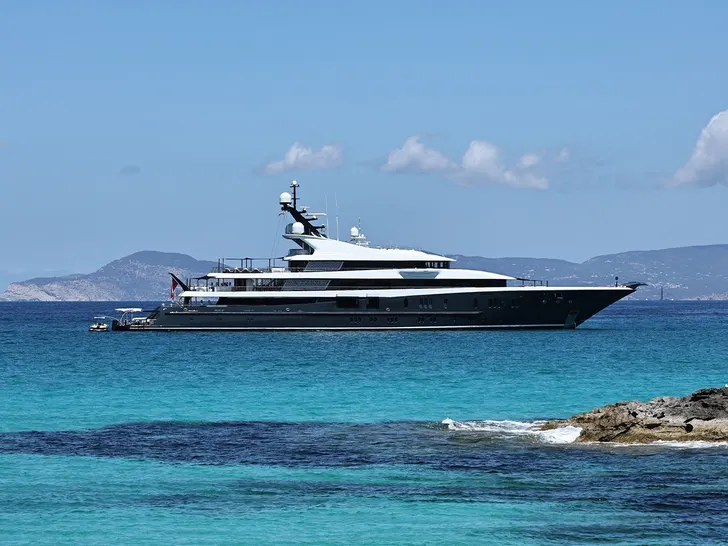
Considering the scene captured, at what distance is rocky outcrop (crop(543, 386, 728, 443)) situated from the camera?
23516mm

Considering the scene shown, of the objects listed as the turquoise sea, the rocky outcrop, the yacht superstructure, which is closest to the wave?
the turquoise sea

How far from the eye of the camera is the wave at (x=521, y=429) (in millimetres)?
24377

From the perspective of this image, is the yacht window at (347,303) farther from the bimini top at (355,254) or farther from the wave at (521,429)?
the wave at (521,429)

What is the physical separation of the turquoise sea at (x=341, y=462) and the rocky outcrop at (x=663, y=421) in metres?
0.70

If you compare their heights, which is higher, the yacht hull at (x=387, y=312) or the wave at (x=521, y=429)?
the yacht hull at (x=387, y=312)

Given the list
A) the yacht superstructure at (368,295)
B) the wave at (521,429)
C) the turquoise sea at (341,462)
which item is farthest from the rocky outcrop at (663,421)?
the yacht superstructure at (368,295)

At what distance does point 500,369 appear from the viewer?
149 feet

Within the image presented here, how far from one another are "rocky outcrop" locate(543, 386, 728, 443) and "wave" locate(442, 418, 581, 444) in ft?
1.02

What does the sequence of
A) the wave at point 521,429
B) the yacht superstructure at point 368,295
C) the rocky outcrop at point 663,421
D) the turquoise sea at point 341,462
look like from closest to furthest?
the turquoise sea at point 341,462, the rocky outcrop at point 663,421, the wave at point 521,429, the yacht superstructure at point 368,295

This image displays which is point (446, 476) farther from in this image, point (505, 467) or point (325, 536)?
point (325, 536)

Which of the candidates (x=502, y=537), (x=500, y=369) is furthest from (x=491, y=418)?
(x=500, y=369)

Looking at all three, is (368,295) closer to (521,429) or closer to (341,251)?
(341,251)

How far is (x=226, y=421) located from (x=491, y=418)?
Answer: 6842 millimetres

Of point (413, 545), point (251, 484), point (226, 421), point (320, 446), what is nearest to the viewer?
point (413, 545)
